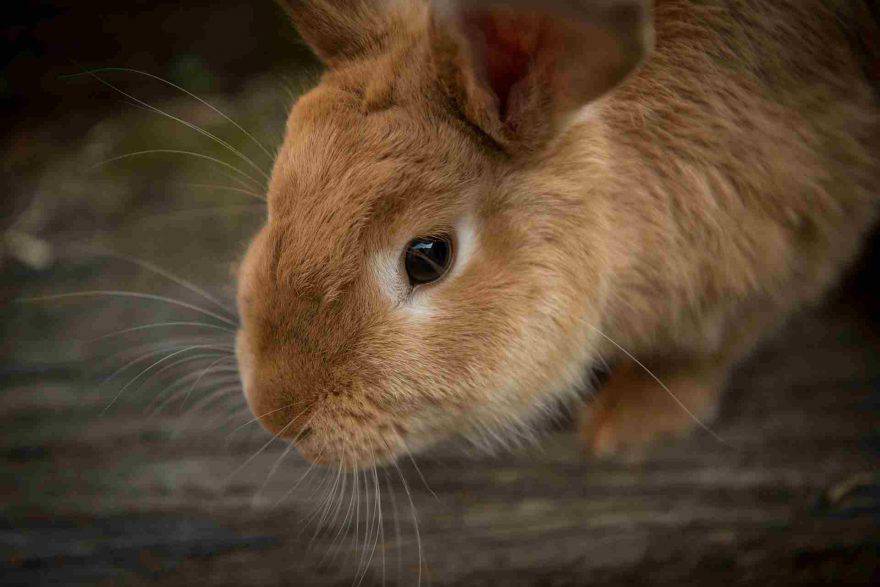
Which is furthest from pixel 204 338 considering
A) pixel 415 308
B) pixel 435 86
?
pixel 435 86

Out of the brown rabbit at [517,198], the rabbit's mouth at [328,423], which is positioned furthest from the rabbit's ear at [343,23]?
the rabbit's mouth at [328,423]

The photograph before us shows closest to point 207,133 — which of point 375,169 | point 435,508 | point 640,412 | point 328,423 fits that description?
point 375,169

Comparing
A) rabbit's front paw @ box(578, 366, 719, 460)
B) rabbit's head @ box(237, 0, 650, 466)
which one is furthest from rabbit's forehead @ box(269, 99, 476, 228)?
rabbit's front paw @ box(578, 366, 719, 460)

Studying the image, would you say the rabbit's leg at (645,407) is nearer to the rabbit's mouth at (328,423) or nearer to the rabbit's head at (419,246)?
the rabbit's head at (419,246)

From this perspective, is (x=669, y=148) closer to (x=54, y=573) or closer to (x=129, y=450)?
(x=129, y=450)

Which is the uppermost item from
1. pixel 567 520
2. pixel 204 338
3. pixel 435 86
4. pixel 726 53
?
pixel 435 86

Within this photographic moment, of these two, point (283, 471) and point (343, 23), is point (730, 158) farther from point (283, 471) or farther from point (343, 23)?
point (283, 471)

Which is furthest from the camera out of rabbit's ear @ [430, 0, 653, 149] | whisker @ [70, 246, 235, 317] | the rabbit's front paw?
whisker @ [70, 246, 235, 317]

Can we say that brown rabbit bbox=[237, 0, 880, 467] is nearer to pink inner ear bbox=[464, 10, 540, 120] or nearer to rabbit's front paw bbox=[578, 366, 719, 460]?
pink inner ear bbox=[464, 10, 540, 120]
